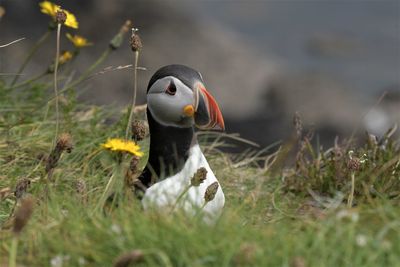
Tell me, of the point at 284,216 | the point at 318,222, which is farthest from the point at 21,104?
the point at 318,222

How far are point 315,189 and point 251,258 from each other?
2446mm

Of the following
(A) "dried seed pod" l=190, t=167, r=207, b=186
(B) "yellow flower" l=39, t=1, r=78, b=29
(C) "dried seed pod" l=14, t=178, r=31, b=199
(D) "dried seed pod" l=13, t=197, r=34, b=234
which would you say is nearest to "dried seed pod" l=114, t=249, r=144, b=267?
(D) "dried seed pod" l=13, t=197, r=34, b=234

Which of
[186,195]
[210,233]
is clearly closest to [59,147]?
[186,195]

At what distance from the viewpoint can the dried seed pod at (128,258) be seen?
3.81 meters

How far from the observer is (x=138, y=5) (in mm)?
14562

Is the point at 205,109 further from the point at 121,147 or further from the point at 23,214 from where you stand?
the point at 23,214

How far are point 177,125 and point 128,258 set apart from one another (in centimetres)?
130

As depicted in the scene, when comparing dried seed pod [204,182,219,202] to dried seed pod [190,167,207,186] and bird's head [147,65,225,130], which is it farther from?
bird's head [147,65,225,130]

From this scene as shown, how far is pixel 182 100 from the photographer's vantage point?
494cm

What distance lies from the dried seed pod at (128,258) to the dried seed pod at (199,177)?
2.39 ft

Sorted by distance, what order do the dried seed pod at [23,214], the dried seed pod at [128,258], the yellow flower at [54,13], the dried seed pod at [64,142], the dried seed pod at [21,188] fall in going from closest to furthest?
1. the dried seed pod at [128,258]
2. the dried seed pod at [23,214]
3. the dried seed pod at [64,142]
4. the dried seed pod at [21,188]
5. the yellow flower at [54,13]

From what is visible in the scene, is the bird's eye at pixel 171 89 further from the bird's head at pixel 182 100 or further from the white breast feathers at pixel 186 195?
the white breast feathers at pixel 186 195

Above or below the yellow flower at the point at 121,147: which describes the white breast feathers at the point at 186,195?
below

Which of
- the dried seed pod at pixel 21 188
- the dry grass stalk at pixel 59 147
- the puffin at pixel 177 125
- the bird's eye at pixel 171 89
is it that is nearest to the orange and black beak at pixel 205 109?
the puffin at pixel 177 125
